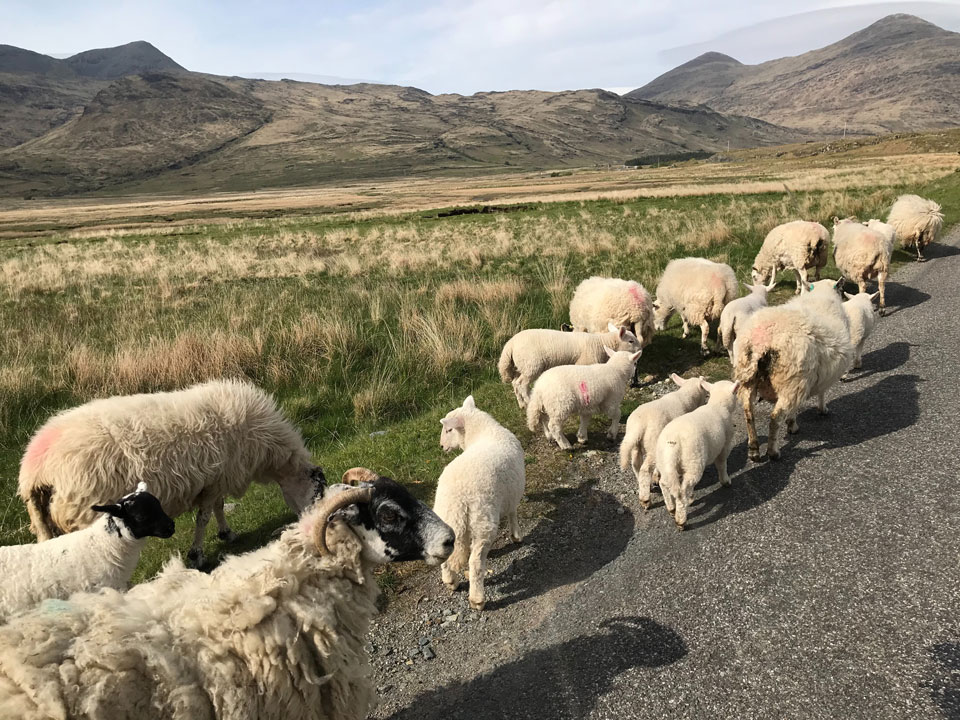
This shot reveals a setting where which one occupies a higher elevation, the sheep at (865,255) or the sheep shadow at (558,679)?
the sheep at (865,255)

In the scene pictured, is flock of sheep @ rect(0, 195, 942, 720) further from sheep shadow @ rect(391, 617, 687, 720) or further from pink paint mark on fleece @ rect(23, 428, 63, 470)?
sheep shadow @ rect(391, 617, 687, 720)

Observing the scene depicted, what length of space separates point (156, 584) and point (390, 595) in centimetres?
228

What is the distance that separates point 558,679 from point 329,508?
7.00 feet

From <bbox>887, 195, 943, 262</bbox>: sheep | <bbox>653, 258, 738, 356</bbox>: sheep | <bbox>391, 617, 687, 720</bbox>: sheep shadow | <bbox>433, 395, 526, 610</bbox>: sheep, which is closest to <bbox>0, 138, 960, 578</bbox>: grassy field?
<bbox>653, 258, 738, 356</bbox>: sheep

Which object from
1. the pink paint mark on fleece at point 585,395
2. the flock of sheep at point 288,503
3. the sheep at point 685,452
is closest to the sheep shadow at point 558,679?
the flock of sheep at point 288,503

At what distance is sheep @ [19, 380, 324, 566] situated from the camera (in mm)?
5000

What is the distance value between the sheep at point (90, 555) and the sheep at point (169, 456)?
783 mm

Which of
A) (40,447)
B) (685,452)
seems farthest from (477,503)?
(40,447)

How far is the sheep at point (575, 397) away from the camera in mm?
7059

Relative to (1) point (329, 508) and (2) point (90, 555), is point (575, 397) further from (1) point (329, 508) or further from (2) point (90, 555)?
(2) point (90, 555)

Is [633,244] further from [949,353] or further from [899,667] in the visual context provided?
[899,667]

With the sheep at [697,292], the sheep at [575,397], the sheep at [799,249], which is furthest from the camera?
the sheep at [799,249]

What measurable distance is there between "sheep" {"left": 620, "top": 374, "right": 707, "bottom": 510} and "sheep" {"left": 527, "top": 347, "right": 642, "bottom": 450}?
0.97 metres

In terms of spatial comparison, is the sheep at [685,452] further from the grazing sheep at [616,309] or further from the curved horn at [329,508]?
the grazing sheep at [616,309]
